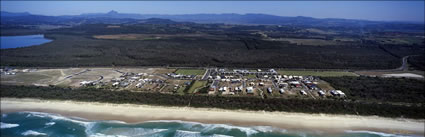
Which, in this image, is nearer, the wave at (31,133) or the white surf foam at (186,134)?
the white surf foam at (186,134)

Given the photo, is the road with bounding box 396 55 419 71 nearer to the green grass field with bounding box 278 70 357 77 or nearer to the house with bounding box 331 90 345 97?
the green grass field with bounding box 278 70 357 77

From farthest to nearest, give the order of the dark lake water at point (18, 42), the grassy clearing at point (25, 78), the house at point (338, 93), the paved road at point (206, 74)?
the dark lake water at point (18, 42)
the paved road at point (206, 74)
the grassy clearing at point (25, 78)
the house at point (338, 93)

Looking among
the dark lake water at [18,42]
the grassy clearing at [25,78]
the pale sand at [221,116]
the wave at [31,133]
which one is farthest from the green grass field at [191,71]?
the dark lake water at [18,42]

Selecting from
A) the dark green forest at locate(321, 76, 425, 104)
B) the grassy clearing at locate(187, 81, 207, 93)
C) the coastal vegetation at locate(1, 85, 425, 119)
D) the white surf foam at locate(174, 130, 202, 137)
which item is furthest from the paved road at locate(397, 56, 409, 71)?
the white surf foam at locate(174, 130, 202, 137)

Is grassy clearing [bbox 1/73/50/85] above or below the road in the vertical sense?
below

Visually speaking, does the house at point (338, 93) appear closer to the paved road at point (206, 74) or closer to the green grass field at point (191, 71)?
the paved road at point (206, 74)

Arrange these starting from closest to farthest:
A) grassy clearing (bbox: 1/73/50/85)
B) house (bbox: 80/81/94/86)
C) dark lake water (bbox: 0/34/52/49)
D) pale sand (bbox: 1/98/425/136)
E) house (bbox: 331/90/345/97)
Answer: pale sand (bbox: 1/98/425/136), house (bbox: 331/90/345/97), house (bbox: 80/81/94/86), grassy clearing (bbox: 1/73/50/85), dark lake water (bbox: 0/34/52/49)
